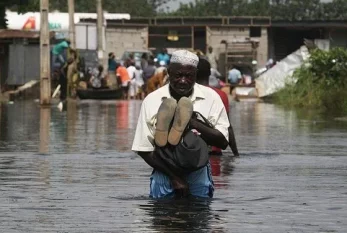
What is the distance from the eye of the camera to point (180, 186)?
385 inches

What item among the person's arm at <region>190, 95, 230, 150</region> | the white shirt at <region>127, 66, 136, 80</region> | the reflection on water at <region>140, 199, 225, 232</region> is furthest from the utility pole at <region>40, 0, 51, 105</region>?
the person's arm at <region>190, 95, 230, 150</region>

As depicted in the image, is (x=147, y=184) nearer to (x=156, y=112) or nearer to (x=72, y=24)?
(x=156, y=112)

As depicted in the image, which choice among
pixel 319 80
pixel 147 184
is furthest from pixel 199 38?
pixel 147 184

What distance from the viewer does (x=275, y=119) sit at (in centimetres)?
3062

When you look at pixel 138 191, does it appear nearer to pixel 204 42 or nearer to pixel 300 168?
pixel 300 168

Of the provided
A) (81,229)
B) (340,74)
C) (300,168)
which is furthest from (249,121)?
(81,229)

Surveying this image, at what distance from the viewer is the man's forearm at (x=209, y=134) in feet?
31.5

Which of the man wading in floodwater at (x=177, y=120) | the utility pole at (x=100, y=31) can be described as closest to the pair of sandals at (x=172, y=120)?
the man wading in floodwater at (x=177, y=120)

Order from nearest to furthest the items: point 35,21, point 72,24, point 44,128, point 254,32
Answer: point 44,128, point 72,24, point 254,32, point 35,21

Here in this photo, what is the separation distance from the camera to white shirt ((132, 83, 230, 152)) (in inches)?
382

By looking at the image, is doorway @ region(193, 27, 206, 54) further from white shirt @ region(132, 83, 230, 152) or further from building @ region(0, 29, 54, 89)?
white shirt @ region(132, 83, 230, 152)

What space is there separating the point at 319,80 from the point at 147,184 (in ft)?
88.0

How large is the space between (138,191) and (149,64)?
3773 centimetres

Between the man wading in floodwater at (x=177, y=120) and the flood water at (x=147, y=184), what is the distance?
0.52 m
